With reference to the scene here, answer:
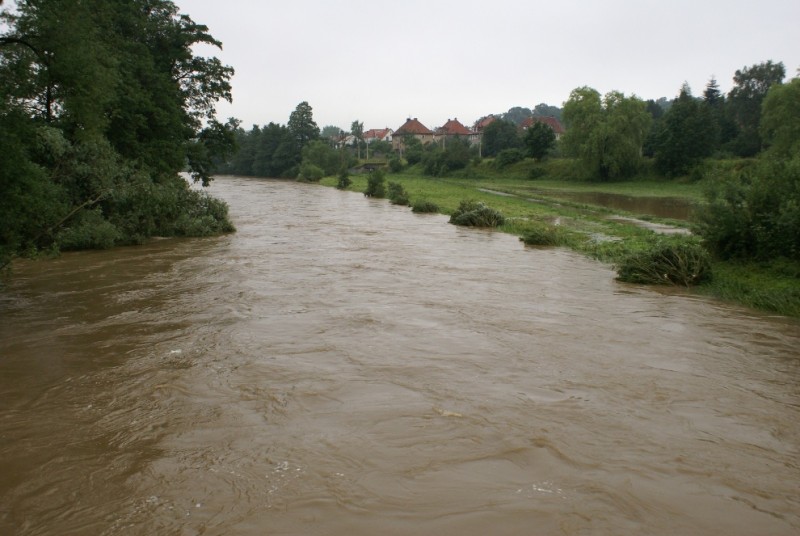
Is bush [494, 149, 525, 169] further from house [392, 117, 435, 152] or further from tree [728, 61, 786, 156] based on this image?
house [392, 117, 435, 152]

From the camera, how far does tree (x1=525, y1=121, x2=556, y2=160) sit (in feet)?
257

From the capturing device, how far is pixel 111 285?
14.9 m

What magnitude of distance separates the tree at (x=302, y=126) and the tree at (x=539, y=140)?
4107cm

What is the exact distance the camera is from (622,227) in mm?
27266

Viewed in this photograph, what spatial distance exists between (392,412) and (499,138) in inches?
3556

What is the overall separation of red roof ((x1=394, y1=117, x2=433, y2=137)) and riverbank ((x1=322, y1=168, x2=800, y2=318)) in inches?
2818

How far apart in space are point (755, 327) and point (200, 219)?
20654mm

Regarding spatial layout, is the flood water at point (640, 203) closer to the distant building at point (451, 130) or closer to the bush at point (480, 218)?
the bush at point (480, 218)

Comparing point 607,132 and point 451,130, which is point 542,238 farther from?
point 451,130

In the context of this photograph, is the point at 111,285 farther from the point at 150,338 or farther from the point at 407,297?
the point at 407,297

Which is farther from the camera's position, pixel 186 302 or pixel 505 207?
pixel 505 207

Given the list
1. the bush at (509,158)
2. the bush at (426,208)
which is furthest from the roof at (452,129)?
the bush at (426,208)

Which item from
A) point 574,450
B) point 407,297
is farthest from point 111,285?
point 574,450

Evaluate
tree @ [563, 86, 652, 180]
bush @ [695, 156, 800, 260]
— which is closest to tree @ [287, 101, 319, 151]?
tree @ [563, 86, 652, 180]
